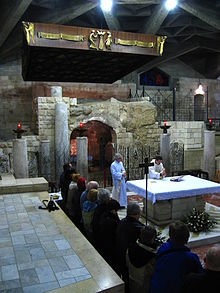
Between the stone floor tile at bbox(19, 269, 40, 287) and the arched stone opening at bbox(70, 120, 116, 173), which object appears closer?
the stone floor tile at bbox(19, 269, 40, 287)

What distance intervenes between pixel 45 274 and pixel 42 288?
0.31 m

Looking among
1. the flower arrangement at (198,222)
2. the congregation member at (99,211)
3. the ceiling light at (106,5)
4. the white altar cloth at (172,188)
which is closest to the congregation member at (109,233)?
the congregation member at (99,211)

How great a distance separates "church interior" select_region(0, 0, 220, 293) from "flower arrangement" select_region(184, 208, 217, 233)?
13 cm

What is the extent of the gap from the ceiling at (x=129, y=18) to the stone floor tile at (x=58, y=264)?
8995 millimetres

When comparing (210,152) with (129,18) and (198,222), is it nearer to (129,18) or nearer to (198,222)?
(198,222)

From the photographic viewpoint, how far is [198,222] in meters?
6.88

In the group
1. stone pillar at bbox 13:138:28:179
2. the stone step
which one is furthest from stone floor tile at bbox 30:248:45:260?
stone pillar at bbox 13:138:28:179

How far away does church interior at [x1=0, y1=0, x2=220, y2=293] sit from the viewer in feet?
14.2

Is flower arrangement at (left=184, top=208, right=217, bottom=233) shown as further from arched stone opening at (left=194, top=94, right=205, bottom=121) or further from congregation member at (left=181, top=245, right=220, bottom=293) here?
arched stone opening at (left=194, top=94, right=205, bottom=121)

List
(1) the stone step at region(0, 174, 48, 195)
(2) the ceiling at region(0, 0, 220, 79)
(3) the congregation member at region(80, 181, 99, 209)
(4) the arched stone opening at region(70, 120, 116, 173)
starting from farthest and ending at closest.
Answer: (4) the arched stone opening at region(70, 120, 116, 173), (2) the ceiling at region(0, 0, 220, 79), (1) the stone step at region(0, 174, 48, 195), (3) the congregation member at region(80, 181, 99, 209)

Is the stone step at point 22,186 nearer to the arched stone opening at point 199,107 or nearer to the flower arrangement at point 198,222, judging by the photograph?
the flower arrangement at point 198,222

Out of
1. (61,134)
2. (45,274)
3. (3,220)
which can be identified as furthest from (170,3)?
(45,274)

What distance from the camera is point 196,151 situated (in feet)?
48.4

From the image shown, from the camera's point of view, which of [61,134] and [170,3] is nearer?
[61,134]
